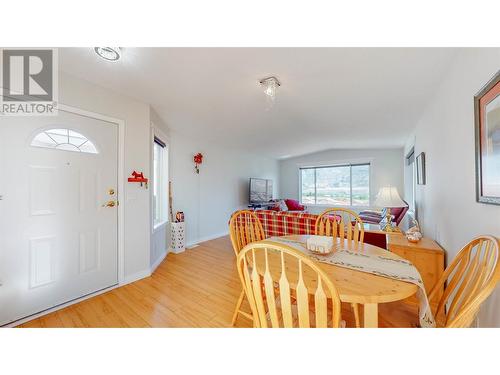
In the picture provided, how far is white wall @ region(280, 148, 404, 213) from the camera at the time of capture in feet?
17.4

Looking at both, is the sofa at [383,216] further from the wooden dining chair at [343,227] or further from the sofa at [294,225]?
the wooden dining chair at [343,227]

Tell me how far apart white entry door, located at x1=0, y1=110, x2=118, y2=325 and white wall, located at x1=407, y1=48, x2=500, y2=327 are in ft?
10.1

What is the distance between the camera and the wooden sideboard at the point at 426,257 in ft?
5.49

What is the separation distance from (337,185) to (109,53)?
20.3ft

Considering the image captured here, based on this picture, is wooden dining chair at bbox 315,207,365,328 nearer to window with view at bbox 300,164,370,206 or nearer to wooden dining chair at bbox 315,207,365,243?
wooden dining chair at bbox 315,207,365,243

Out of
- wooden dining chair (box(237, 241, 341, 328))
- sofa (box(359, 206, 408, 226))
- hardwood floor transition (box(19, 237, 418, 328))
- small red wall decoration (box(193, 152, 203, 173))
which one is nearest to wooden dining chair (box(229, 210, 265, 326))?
hardwood floor transition (box(19, 237, 418, 328))

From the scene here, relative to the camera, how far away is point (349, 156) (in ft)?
19.2

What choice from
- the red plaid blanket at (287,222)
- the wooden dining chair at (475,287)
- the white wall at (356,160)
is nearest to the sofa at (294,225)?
→ the red plaid blanket at (287,222)

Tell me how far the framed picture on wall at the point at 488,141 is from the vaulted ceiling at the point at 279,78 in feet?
2.20

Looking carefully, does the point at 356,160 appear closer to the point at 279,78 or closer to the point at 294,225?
the point at 294,225

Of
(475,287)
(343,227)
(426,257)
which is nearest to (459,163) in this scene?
(426,257)
